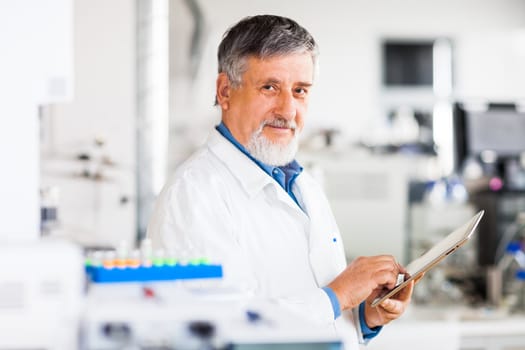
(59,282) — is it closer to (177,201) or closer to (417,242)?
(177,201)

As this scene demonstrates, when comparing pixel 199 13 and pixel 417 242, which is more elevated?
pixel 199 13

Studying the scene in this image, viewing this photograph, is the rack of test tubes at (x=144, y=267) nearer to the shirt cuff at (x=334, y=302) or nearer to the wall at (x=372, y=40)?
the shirt cuff at (x=334, y=302)

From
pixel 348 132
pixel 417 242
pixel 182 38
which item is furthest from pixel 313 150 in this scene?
pixel 348 132

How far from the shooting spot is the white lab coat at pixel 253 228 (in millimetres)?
1442

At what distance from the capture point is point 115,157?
12.8 ft

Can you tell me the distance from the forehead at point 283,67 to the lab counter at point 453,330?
173cm

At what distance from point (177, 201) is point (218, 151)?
190 millimetres

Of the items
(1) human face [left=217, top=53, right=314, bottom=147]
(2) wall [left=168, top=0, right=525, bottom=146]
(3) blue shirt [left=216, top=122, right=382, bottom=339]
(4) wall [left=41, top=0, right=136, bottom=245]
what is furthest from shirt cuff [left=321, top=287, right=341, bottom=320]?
(2) wall [left=168, top=0, right=525, bottom=146]

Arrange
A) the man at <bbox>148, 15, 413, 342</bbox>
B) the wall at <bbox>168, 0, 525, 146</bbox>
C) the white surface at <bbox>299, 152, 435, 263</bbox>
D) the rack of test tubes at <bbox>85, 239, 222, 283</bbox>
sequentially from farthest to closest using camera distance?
the wall at <bbox>168, 0, 525, 146</bbox> < the white surface at <bbox>299, 152, 435, 263</bbox> < the man at <bbox>148, 15, 413, 342</bbox> < the rack of test tubes at <bbox>85, 239, 222, 283</bbox>

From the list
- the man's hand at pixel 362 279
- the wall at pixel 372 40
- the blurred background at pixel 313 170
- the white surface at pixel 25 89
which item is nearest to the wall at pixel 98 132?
the blurred background at pixel 313 170

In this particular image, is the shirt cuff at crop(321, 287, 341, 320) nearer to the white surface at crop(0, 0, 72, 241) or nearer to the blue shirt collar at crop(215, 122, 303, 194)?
the blue shirt collar at crop(215, 122, 303, 194)

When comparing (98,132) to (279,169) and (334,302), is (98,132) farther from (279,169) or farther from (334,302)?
(334,302)

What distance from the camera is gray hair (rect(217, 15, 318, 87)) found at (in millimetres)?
1583

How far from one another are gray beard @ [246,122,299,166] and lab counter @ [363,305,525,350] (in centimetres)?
161
